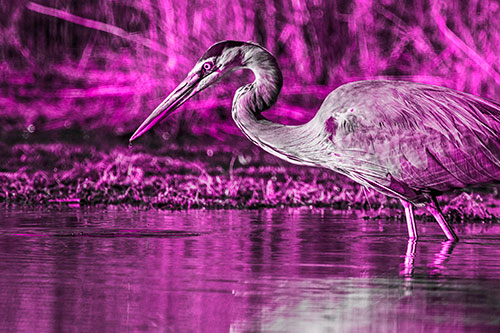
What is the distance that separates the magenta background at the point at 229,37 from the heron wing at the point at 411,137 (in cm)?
596

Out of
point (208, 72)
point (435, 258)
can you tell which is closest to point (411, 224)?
point (435, 258)

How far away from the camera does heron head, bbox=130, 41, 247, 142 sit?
9508mm

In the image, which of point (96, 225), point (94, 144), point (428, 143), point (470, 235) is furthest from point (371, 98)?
point (94, 144)

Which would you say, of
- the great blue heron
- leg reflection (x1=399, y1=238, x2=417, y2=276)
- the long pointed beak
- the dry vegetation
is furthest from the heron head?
the dry vegetation

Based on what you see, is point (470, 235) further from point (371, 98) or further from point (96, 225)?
point (96, 225)

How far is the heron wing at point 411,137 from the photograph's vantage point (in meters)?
8.55

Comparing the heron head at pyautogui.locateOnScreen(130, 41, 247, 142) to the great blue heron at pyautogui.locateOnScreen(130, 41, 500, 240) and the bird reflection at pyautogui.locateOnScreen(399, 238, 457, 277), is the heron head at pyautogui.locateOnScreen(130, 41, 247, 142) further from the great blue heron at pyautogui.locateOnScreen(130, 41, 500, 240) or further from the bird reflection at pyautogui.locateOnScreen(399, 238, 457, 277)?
the bird reflection at pyautogui.locateOnScreen(399, 238, 457, 277)

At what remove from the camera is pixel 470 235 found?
8.96 m

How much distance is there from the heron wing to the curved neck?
0.24 meters

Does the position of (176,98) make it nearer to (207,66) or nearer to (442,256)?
(207,66)

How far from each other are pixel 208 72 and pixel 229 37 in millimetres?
5289

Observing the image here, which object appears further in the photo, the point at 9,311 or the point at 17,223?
the point at 17,223

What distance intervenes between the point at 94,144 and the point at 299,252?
22.0 ft

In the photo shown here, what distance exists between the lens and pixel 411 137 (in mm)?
8562
